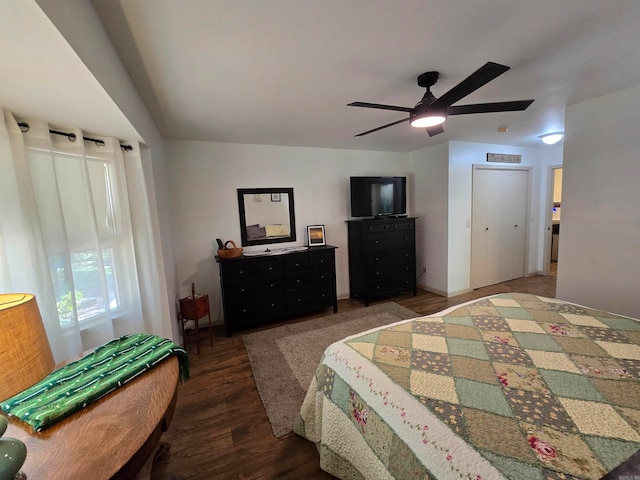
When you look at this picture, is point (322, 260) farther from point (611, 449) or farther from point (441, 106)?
point (611, 449)

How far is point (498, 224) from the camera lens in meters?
4.34

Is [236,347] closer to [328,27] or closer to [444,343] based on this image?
[444,343]

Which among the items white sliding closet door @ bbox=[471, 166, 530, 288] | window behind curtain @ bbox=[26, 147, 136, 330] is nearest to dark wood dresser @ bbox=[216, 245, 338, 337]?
window behind curtain @ bbox=[26, 147, 136, 330]

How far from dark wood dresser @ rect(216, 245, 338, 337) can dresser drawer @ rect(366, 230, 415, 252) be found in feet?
2.13

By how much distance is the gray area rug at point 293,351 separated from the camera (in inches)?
76.1

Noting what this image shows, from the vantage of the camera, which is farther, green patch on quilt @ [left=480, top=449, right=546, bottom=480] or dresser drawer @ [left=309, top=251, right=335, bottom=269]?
dresser drawer @ [left=309, top=251, right=335, bottom=269]

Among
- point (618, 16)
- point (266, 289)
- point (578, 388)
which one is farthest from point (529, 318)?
point (266, 289)

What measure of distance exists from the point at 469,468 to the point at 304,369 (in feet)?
5.64

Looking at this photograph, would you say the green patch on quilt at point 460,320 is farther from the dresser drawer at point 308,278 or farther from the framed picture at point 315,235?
the framed picture at point 315,235

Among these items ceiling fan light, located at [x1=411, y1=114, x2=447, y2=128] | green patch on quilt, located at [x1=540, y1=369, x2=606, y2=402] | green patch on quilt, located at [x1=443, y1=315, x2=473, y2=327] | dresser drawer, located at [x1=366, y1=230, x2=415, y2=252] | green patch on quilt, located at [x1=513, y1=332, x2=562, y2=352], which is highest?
ceiling fan light, located at [x1=411, y1=114, x2=447, y2=128]

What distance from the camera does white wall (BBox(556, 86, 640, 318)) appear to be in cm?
221

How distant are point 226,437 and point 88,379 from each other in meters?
1.02

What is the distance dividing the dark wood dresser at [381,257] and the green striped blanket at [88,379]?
2847 millimetres

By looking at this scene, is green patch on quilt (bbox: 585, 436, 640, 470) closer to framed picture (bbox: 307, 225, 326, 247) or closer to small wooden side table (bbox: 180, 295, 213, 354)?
small wooden side table (bbox: 180, 295, 213, 354)
